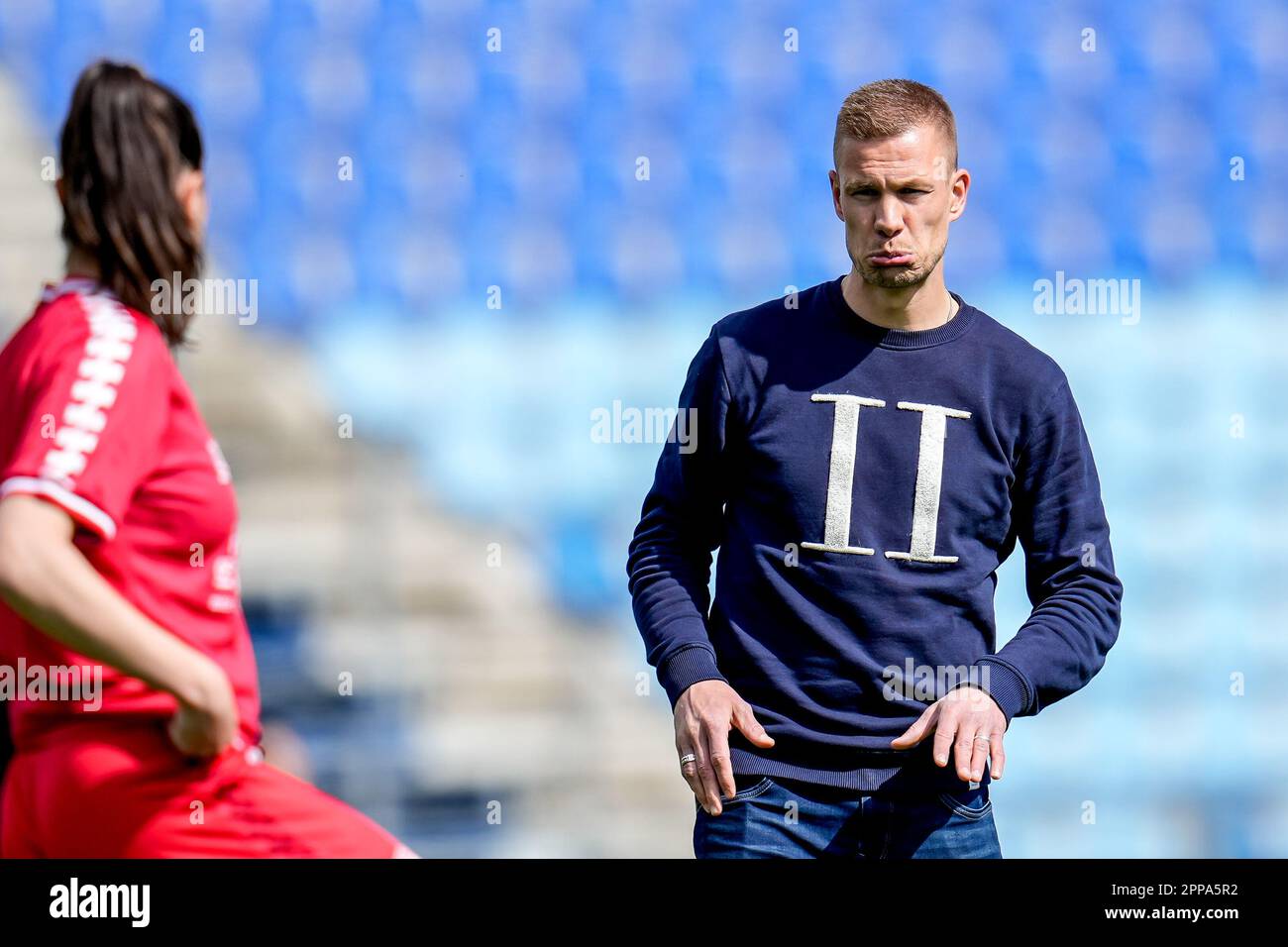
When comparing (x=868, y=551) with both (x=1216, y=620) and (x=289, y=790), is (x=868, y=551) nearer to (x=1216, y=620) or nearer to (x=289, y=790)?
(x=289, y=790)

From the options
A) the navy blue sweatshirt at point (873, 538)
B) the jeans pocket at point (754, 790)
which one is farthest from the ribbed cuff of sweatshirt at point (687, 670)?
the jeans pocket at point (754, 790)

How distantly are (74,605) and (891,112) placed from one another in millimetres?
1221

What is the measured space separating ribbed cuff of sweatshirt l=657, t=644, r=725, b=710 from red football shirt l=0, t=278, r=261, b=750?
1.85 feet

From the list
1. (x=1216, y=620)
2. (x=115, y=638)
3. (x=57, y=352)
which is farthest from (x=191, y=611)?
(x=1216, y=620)

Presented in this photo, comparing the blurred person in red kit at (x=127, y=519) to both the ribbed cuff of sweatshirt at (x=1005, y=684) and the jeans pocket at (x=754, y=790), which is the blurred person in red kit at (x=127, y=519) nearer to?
the jeans pocket at (x=754, y=790)

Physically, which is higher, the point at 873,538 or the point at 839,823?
the point at 873,538

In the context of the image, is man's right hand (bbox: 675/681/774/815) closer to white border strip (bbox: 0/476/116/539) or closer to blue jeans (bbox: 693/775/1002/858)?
blue jeans (bbox: 693/775/1002/858)

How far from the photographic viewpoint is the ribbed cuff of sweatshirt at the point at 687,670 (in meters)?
1.92

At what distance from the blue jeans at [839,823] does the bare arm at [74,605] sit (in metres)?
0.77

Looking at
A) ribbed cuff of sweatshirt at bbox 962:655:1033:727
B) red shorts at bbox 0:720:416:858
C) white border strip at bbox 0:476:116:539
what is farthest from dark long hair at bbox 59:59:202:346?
ribbed cuff of sweatshirt at bbox 962:655:1033:727

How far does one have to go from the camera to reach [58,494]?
1.43 m

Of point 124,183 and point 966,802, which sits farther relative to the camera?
point 966,802

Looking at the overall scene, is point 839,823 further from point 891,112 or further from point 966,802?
point 891,112

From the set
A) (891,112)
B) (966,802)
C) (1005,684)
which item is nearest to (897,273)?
(891,112)
